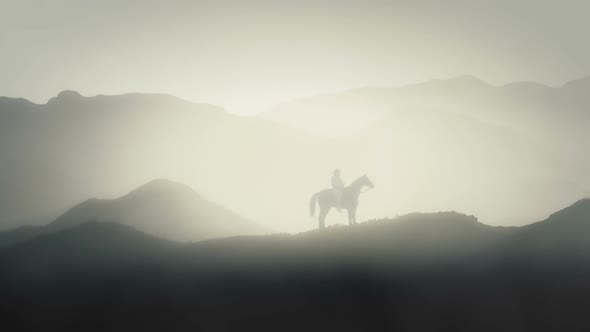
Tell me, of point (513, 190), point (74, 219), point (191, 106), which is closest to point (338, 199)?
point (74, 219)

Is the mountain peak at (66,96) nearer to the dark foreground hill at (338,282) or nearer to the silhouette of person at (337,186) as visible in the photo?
the dark foreground hill at (338,282)

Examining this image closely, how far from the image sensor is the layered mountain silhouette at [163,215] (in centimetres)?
5328

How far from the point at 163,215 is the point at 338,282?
38.1 metres

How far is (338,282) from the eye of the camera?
2547 centimetres

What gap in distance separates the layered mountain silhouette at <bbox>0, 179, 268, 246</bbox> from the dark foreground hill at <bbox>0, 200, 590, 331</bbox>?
23.0m

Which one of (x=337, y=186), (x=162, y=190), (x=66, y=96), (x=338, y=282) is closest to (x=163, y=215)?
(x=162, y=190)

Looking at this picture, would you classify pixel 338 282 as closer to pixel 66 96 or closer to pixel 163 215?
pixel 163 215

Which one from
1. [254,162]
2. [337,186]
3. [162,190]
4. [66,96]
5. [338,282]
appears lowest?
[338,282]

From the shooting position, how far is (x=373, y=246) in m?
27.0

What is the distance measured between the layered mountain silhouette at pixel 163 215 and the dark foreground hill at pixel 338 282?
23.0 meters

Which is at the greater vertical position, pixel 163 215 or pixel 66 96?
pixel 66 96

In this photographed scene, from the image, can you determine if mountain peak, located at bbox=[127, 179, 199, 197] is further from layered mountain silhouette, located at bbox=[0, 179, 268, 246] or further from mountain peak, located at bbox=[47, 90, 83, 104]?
mountain peak, located at bbox=[47, 90, 83, 104]

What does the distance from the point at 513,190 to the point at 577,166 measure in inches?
1764

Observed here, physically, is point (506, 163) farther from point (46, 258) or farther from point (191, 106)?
point (46, 258)
